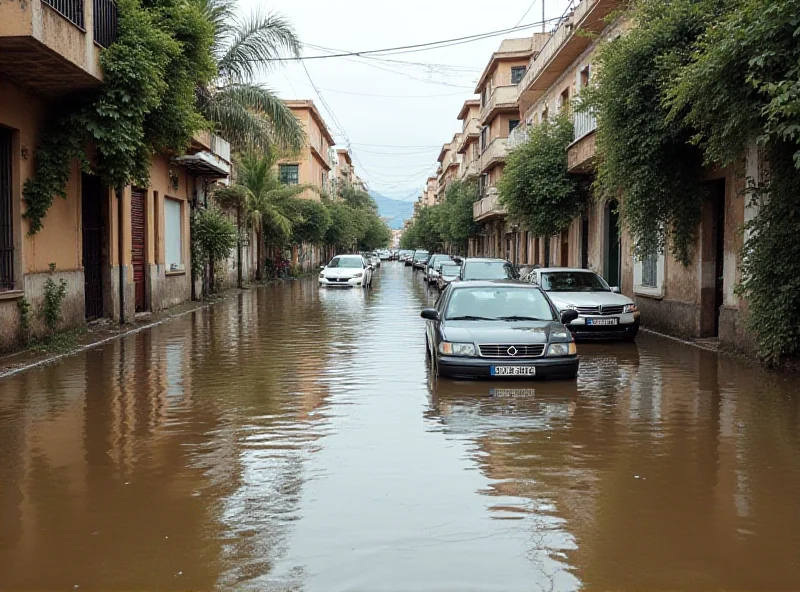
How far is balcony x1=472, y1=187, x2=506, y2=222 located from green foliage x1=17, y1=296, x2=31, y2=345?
1190 inches

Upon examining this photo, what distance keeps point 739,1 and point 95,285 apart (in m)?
14.5

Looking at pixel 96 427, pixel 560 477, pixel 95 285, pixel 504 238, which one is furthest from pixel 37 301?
pixel 504 238

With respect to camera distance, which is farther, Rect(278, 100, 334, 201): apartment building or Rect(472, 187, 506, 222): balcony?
Rect(278, 100, 334, 201): apartment building

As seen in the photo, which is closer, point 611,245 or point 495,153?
point 611,245

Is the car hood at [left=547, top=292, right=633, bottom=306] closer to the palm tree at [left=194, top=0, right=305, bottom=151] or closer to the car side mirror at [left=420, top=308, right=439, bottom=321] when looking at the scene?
the car side mirror at [left=420, top=308, right=439, bottom=321]

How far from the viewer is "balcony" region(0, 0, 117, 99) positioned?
11383 mm

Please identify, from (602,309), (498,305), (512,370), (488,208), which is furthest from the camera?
Answer: (488,208)

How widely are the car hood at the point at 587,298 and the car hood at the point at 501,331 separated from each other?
4758 mm

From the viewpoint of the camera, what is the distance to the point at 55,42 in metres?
12.3

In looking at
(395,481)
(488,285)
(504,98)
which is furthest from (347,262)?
(395,481)

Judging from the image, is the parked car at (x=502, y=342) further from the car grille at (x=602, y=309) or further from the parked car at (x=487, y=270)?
the parked car at (x=487, y=270)

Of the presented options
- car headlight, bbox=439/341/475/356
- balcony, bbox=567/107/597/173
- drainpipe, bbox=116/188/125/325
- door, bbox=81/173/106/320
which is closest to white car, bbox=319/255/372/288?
balcony, bbox=567/107/597/173

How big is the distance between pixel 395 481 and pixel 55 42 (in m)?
9.69

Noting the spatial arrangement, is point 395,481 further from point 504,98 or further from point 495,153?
point 504,98
